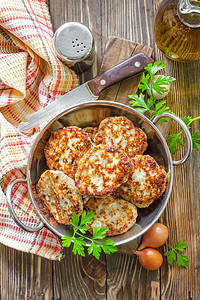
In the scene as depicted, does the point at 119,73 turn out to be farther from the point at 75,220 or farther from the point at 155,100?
the point at 75,220

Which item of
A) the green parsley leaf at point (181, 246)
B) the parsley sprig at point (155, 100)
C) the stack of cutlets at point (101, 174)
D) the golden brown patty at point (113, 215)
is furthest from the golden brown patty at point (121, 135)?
the green parsley leaf at point (181, 246)

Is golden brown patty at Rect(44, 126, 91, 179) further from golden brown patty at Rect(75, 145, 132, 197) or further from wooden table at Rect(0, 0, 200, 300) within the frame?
wooden table at Rect(0, 0, 200, 300)

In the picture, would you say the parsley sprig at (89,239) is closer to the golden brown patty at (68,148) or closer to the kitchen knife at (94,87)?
the golden brown patty at (68,148)

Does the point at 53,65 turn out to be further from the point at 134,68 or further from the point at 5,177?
the point at 5,177

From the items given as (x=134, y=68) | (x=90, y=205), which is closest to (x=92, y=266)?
(x=90, y=205)

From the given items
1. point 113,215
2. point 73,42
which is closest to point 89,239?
point 113,215
